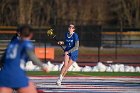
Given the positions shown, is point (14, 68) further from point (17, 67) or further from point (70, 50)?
point (70, 50)

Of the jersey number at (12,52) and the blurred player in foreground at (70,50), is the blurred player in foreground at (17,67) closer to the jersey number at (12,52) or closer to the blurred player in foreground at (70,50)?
the jersey number at (12,52)

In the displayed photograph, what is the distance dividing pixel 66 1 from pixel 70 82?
4743 cm

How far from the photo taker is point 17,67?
9.77 meters

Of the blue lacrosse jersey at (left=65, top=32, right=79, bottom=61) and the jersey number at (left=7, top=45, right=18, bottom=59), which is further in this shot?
the blue lacrosse jersey at (left=65, top=32, right=79, bottom=61)

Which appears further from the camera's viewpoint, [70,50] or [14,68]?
[70,50]

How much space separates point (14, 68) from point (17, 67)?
2.2 inches

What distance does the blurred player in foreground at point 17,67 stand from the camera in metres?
9.72

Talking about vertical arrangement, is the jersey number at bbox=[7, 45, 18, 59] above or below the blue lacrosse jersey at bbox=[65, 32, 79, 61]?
above

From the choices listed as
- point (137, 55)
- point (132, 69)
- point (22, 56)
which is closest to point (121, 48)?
point (137, 55)

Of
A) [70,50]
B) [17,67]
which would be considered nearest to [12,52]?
[17,67]

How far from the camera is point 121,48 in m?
41.1

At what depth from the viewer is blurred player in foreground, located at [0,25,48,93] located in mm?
9719

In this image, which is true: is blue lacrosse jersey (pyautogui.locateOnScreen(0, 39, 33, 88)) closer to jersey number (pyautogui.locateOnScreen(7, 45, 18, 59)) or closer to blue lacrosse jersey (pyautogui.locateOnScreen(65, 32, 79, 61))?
jersey number (pyautogui.locateOnScreen(7, 45, 18, 59))

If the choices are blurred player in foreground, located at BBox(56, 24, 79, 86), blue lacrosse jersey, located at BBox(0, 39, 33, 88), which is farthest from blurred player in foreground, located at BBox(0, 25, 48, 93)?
blurred player in foreground, located at BBox(56, 24, 79, 86)
